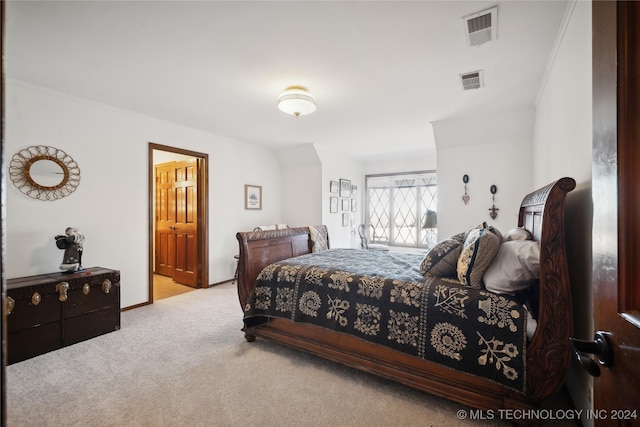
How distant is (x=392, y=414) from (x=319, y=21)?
8.25 feet

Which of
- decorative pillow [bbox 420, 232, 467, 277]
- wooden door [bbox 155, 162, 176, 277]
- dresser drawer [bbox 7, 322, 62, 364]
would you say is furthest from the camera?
wooden door [bbox 155, 162, 176, 277]

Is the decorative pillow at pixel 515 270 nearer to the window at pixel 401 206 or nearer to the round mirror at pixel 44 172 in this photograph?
the round mirror at pixel 44 172

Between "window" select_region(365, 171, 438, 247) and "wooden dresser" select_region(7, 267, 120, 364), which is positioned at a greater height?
"window" select_region(365, 171, 438, 247)

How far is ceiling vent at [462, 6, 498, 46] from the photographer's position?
173cm

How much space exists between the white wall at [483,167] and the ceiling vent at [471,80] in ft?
3.40

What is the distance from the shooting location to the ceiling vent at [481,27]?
173 centimetres

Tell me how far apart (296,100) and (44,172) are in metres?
2.63

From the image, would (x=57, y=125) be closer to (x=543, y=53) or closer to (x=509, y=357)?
(x=509, y=357)

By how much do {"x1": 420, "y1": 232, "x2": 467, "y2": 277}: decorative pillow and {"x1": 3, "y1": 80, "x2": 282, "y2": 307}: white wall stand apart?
11.3ft

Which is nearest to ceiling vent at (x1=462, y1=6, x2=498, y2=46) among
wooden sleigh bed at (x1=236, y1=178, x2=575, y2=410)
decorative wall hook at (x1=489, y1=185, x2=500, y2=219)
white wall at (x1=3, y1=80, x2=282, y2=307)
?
wooden sleigh bed at (x1=236, y1=178, x2=575, y2=410)

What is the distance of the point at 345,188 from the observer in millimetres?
5945

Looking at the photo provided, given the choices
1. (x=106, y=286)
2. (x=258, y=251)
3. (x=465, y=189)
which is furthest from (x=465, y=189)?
(x=106, y=286)

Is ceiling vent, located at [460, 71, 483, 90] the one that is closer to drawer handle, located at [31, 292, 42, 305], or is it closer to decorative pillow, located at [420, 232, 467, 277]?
decorative pillow, located at [420, 232, 467, 277]

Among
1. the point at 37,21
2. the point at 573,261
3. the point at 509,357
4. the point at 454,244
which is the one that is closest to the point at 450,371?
the point at 509,357
